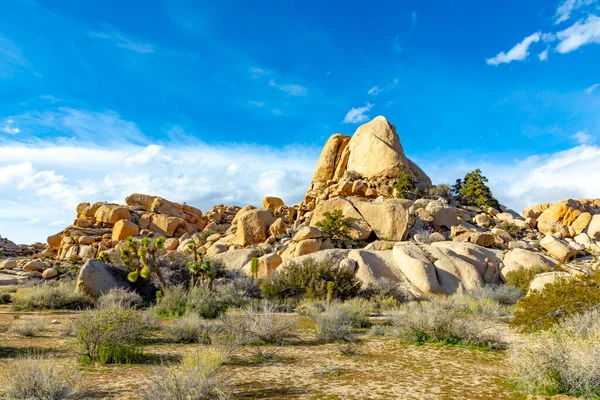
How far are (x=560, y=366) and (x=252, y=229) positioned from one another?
32.5 meters

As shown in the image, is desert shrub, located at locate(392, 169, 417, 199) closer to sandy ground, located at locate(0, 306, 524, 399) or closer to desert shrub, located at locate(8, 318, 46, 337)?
sandy ground, located at locate(0, 306, 524, 399)

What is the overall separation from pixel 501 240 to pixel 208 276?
915 inches

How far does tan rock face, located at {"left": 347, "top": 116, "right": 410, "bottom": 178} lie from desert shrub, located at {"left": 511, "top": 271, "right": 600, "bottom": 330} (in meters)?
36.9

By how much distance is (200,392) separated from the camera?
220 inches

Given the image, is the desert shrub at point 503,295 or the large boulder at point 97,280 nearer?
the desert shrub at point 503,295

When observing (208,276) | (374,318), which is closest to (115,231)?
(208,276)

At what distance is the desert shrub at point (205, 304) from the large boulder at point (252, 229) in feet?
62.0

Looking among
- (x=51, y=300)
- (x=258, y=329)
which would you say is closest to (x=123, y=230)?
(x=51, y=300)

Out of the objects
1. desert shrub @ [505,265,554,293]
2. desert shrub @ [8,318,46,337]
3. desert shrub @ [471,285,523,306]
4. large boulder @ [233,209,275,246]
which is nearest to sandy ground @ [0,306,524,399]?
desert shrub @ [8,318,46,337]

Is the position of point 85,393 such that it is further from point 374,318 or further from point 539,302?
point 374,318

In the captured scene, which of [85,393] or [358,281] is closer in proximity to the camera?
[85,393]

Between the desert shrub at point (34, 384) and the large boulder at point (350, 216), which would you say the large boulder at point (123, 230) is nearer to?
the large boulder at point (350, 216)

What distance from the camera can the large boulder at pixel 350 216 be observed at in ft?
111

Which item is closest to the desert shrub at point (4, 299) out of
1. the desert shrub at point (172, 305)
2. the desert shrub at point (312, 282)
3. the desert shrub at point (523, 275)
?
the desert shrub at point (172, 305)
